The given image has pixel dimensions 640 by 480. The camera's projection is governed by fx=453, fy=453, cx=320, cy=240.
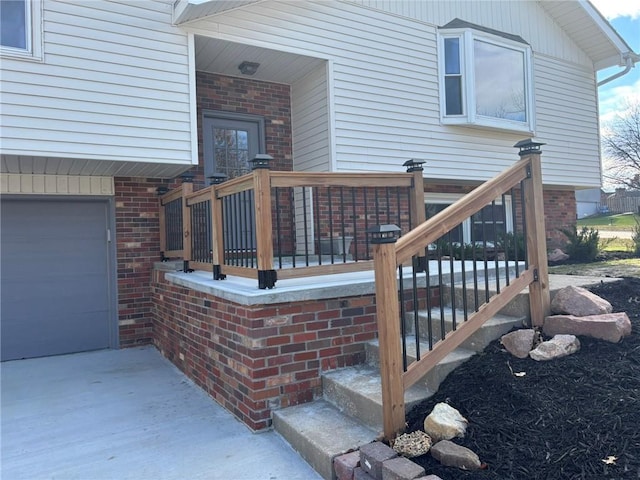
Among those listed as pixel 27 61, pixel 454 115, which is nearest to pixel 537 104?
pixel 454 115

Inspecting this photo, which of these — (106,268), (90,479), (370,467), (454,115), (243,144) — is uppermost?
(454,115)

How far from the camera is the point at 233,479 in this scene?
2500mm

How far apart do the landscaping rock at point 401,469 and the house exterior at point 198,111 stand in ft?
13.4

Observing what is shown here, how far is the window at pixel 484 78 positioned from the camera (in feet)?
24.3

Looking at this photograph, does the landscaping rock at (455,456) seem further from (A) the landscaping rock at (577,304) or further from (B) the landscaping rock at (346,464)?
(A) the landscaping rock at (577,304)

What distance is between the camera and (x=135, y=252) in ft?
19.3

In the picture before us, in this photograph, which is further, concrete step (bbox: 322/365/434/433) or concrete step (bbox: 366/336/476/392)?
concrete step (bbox: 366/336/476/392)

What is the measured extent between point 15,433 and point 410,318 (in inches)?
119

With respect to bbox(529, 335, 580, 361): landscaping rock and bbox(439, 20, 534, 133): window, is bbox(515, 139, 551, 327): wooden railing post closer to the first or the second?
bbox(529, 335, 580, 361): landscaping rock

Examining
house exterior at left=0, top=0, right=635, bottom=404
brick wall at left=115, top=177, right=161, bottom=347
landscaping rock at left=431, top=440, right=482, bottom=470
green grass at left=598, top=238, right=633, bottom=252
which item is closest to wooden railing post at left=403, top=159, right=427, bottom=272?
landscaping rock at left=431, top=440, right=482, bottom=470

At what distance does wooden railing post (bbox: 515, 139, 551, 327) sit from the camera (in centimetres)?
323

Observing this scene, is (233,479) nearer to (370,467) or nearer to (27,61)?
(370,467)

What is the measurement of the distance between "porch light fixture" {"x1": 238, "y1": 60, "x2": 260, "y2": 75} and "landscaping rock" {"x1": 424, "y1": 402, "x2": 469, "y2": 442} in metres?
5.25

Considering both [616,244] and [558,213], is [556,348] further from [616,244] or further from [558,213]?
[616,244]
